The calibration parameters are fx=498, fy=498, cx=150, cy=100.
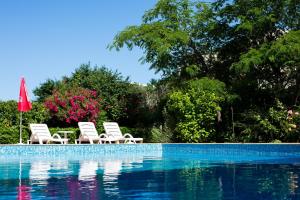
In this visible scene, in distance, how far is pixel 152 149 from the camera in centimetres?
1775

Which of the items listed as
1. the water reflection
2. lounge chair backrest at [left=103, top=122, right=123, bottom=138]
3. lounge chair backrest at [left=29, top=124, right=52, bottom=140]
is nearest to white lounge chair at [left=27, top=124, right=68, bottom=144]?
lounge chair backrest at [left=29, top=124, right=52, bottom=140]

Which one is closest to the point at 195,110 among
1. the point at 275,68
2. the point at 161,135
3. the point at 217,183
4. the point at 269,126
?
the point at 161,135

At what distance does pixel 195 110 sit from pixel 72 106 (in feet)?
16.0

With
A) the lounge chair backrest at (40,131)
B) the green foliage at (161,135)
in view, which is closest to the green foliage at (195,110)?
the green foliage at (161,135)

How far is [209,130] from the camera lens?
18500 millimetres

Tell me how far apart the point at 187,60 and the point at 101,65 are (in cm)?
493

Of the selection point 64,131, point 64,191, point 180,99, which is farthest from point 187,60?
point 64,191

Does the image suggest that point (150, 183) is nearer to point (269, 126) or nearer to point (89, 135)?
point (269, 126)

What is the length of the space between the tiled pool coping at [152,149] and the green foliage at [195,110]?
1.13 metres

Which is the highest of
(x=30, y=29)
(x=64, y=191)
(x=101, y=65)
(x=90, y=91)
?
(x=30, y=29)

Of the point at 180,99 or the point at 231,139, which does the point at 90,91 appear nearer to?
the point at 180,99

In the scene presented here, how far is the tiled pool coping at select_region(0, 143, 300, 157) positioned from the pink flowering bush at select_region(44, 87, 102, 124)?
291 cm

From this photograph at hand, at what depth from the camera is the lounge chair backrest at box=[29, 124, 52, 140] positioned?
17.0 meters

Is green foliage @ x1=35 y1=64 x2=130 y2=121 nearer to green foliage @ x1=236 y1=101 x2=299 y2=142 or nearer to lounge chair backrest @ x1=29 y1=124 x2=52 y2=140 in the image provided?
lounge chair backrest @ x1=29 y1=124 x2=52 y2=140
